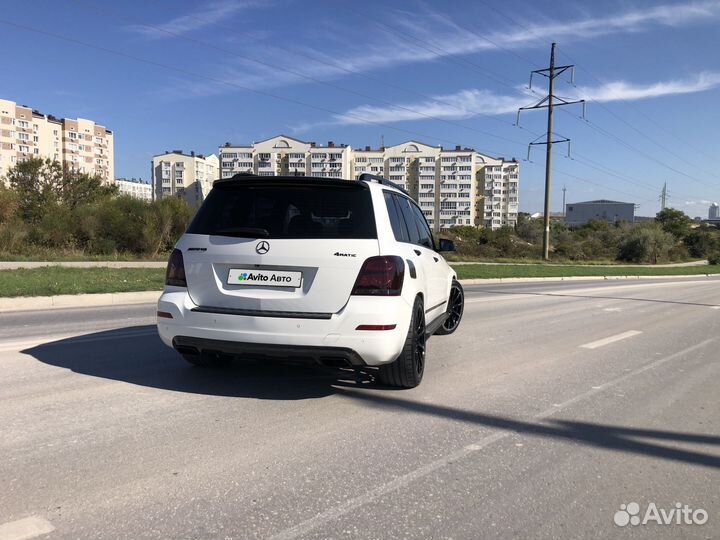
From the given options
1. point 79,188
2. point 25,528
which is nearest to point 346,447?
point 25,528

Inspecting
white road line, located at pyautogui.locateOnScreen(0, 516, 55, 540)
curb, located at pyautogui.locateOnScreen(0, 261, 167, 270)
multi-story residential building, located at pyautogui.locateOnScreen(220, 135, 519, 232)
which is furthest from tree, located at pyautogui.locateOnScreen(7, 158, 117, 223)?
multi-story residential building, located at pyautogui.locateOnScreen(220, 135, 519, 232)

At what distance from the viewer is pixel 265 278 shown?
4.61 metres

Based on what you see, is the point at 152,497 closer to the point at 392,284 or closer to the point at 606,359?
the point at 392,284

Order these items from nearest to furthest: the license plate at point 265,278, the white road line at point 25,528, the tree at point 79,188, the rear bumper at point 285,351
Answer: the white road line at point 25,528 < the rear bumper at point 285,351 < the license plate at point 265,278 < the tree at point 79,188

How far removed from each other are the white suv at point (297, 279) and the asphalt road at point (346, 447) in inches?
21.2

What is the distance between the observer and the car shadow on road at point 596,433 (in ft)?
12.8

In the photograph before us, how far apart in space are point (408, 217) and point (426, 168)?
129 metres

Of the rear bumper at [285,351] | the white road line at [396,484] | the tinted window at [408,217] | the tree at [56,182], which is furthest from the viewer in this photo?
the tree at [56,182]

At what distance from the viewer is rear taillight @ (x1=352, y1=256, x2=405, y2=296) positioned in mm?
4496

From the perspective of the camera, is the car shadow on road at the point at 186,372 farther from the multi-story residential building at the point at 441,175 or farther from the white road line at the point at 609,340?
the multi-story residential building at the point at 441,175

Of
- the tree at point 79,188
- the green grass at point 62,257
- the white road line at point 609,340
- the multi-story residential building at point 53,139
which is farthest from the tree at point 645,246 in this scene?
the multi-story residential building at point 53,139

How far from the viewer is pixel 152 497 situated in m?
3.03

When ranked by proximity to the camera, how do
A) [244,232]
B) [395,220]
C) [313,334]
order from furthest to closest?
→ [395,220] → [244,232] → [313,334]

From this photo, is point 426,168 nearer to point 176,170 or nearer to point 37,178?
point 176,170
